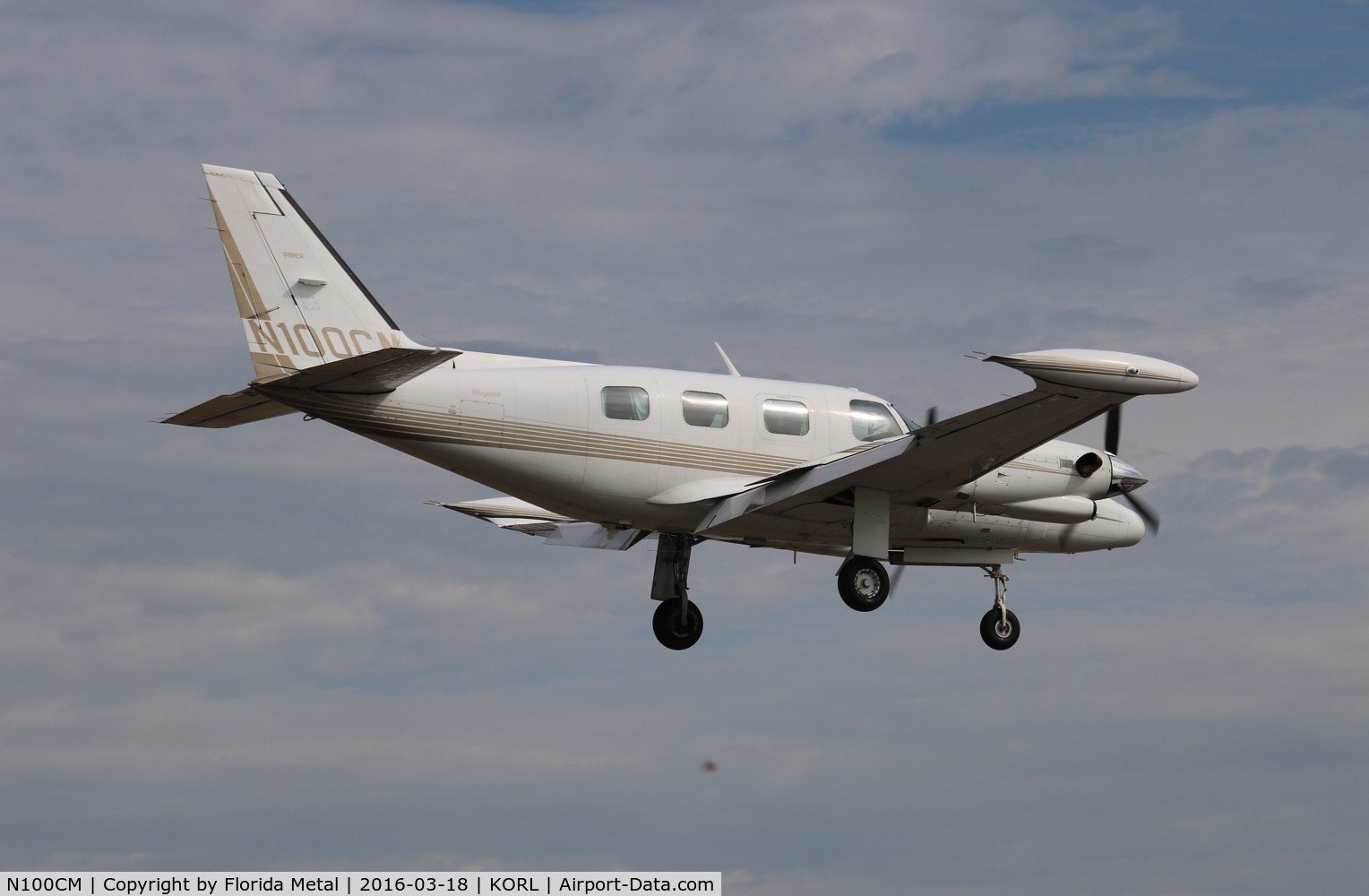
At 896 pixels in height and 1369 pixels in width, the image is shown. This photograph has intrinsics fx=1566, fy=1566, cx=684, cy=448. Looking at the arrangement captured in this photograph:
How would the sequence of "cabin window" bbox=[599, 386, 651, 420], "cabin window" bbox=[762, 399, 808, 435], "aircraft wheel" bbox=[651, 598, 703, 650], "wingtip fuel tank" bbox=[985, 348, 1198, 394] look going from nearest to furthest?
"wingtip fuel tank" bbox=[985, 348, 1198, 394], "cabin window" bbox=[599, 386, 651, 420], "cabin window" bbox=[762, 399, 808, 435], "aircraft wheel" bbox=[651, 598, 703, 650]

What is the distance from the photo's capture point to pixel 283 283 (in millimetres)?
26812

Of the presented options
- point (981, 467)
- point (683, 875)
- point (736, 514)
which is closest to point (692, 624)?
point (736, 514)

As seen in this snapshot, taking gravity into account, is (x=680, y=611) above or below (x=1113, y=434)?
below

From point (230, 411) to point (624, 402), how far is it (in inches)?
267

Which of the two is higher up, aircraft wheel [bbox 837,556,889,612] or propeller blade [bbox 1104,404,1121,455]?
propeller blade [bbox 1104,404,1121,455]

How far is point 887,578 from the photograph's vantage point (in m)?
28.2

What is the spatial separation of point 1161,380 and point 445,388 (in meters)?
11.6

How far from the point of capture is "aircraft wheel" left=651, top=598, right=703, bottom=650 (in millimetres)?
30656

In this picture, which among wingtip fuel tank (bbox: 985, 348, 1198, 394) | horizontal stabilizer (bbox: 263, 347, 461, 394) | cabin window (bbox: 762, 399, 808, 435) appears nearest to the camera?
wingtip fuel tank (bbox: 985, 348, 1198, 394)

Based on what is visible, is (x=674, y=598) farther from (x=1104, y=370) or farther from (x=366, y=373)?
(x=1104, y=370)

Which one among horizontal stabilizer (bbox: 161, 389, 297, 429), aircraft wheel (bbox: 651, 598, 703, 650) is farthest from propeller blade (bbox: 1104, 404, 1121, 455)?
horizontal stabilizer (bbox: 161, 389, 297, 429)

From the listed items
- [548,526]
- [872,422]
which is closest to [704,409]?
[872,422]

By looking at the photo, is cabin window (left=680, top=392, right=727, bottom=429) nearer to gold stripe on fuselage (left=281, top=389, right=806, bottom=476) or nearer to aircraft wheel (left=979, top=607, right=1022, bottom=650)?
gold stripe on fuselage (left=281, top=389, right=806, bottom=476)

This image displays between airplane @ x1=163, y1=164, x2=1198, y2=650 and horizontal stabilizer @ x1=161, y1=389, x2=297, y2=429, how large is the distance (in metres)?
0.04
